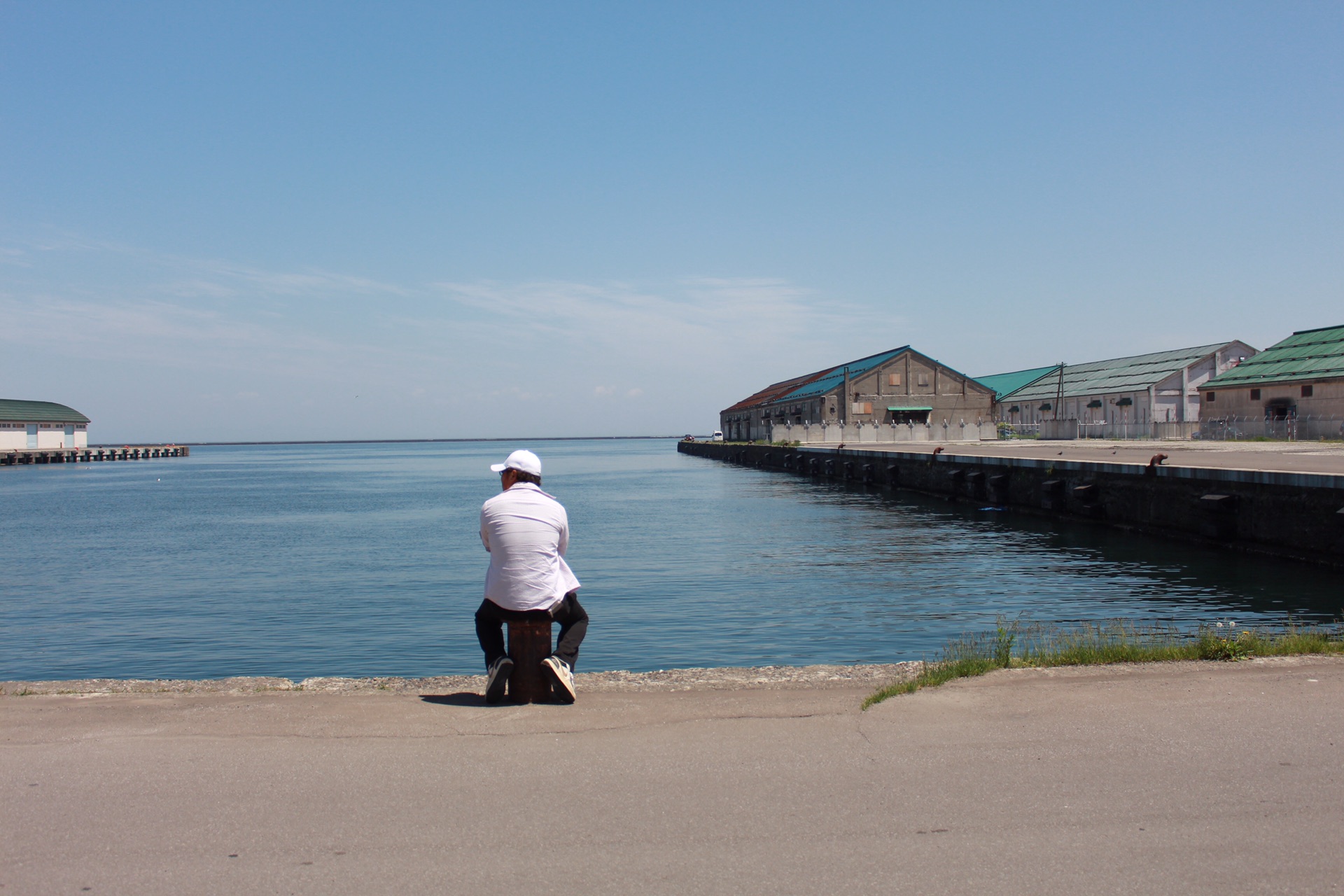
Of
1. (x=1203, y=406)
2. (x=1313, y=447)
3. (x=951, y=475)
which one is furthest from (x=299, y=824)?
(x=1203, y=406)

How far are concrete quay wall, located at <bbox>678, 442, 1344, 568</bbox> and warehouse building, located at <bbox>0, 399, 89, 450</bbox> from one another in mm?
99319

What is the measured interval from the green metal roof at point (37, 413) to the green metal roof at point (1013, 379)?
343 ft

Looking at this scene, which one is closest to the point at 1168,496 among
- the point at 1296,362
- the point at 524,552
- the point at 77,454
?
the point at 524,552

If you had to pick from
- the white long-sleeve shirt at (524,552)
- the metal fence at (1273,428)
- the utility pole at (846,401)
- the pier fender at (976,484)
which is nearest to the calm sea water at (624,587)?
the pier fender at (976,484)

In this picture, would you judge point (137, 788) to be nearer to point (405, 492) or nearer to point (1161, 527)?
point (1161, 527)

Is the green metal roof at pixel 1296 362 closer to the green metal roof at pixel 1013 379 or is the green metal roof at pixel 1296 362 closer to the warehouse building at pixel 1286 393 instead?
the warehouse building at pixel 1286 393

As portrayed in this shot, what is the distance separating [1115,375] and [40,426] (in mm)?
111742

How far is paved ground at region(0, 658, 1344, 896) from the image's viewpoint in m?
4.31

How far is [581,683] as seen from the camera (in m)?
7.78

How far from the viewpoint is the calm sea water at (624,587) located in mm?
14734

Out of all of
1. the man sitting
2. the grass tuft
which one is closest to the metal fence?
the grass tuft

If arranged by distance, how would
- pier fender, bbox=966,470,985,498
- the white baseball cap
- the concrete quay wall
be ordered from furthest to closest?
pier fender, bbox=966,470,985,498
the concrete quay wall
the white baseball cap

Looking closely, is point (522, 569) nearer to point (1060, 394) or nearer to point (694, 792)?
point (694, 792)

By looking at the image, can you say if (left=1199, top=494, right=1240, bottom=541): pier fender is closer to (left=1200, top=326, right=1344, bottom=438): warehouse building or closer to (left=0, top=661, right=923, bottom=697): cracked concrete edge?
(left=0, top=661, right=923, bottom=697): cracked concrete edge
